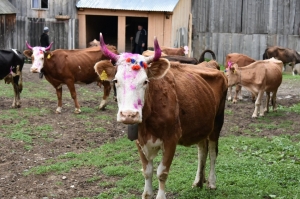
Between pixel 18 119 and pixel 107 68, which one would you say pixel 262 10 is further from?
pixel 107 68

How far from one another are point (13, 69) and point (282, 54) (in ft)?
46.5

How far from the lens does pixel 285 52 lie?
2230cm

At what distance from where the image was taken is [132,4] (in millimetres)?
23438

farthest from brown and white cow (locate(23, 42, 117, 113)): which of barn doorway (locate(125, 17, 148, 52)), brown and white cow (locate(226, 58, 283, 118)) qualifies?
barn doorway (locate(125, 17, 148, 52))

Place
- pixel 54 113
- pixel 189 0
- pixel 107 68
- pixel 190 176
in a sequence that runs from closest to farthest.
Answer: pixel 107 68 < pixel 190 176 < pixel 54 113 < pixel 189 0

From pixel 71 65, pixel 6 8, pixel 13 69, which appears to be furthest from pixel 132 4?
pixel 71 65

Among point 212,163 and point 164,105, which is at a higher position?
point 164,105

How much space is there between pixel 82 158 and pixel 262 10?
18628 millimetres

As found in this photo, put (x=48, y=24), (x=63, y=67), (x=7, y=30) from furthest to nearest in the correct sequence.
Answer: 1. (x=48, y=24)
2. (x=7, y=30)
3. (x=63, y=67)

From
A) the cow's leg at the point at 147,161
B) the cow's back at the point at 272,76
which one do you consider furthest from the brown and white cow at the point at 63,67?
the cow's leg at the point at 147,161

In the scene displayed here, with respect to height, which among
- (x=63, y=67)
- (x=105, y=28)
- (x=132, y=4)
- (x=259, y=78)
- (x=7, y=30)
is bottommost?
(x=259, y=78)

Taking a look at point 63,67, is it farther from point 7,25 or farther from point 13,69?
point 7,25

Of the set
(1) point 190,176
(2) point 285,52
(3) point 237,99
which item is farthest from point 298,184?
(2) point 285,52

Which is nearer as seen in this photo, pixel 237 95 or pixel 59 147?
pixel 59 147
